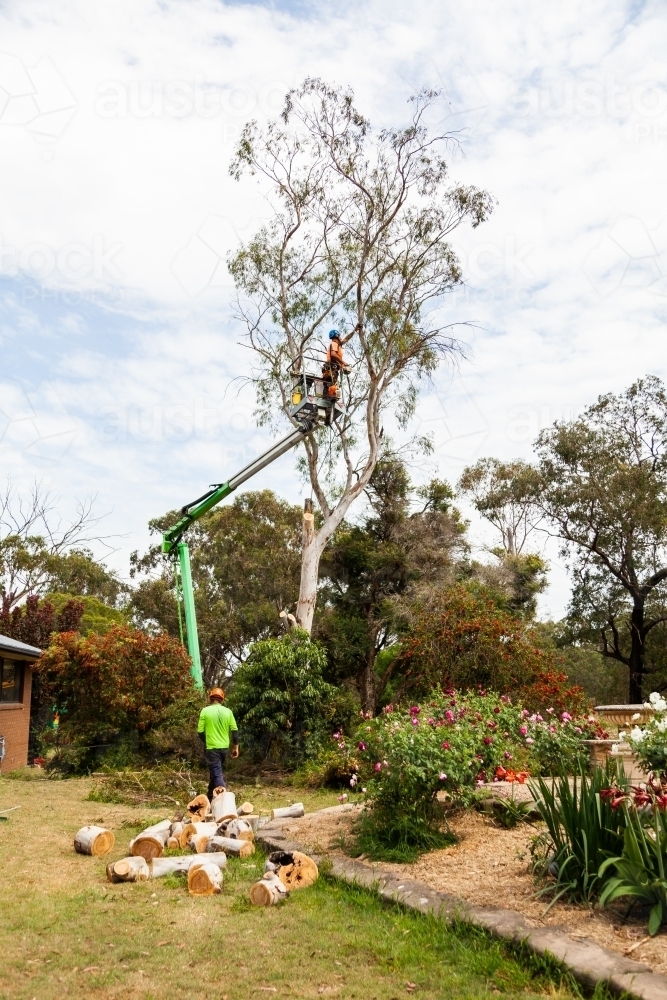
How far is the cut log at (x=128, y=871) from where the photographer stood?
6.97 m

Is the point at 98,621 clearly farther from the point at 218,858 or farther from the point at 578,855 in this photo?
the point at 578,855

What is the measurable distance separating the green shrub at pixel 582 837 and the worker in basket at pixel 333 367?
457 inches

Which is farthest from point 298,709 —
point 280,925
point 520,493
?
point 520,493

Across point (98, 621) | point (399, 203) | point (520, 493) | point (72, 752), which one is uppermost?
point (399, 203)

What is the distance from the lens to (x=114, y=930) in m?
5.60

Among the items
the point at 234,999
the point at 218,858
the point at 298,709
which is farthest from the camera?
the point at 298,709

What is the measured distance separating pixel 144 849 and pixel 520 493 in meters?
24.3

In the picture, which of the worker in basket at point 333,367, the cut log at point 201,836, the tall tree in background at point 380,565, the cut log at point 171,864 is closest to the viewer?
the cut log at point 171,864

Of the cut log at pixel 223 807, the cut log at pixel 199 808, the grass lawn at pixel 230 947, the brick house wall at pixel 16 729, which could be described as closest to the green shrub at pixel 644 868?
the grass lawn at pixel 230 947

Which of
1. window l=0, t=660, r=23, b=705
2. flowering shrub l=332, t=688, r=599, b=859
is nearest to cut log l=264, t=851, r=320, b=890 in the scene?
flowering shrub l=332, t=688, r=599, b=859

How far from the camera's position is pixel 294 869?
6.70 m

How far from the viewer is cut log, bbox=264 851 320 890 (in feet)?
21.7

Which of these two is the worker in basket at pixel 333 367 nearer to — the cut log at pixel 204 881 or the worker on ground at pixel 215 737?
the worker on ground at pixel 215 737

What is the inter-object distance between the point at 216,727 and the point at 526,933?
642 cm
